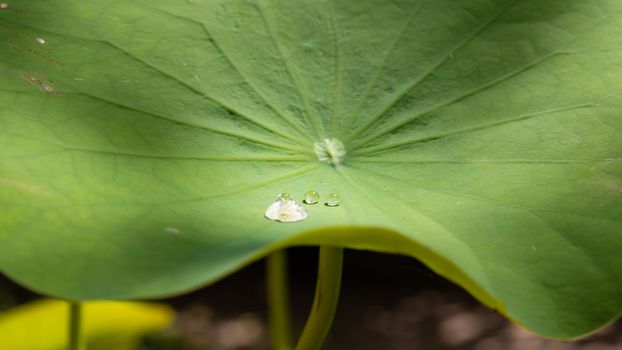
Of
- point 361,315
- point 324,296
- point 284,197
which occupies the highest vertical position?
point 361,315

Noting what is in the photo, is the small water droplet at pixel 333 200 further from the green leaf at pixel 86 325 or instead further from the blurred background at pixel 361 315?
the blurred background at pixel 361 315

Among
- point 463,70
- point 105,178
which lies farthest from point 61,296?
point 463,70

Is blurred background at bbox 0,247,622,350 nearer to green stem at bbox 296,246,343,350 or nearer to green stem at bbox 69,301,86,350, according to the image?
green stem at bbox 69,301,86,350

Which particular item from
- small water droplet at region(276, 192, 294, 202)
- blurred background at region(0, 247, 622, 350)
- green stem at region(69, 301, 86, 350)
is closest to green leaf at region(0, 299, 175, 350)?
green stem at region(69, 301, 86, 350)

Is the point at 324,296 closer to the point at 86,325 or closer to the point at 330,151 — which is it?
the point at 330,151

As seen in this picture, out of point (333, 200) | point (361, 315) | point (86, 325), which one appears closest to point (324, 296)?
point (333, 200)

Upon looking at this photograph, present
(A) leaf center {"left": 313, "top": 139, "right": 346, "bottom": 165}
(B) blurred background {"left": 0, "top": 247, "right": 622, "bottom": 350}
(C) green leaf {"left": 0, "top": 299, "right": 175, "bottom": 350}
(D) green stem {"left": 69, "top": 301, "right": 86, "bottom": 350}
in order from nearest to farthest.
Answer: (A) leaf center {"left": 313, "top": 139, "right": 346, "bottom": 165} → (D) green stem {"left": 69, "top": 301, "right": 86, "bottom": 350} → (C) green leaf {"left": 0, "top": 299, "right": 175, "bottom": 350} → (B) blurred background {"left": 0, "top": 247, "right": 622, "bottom": 350}

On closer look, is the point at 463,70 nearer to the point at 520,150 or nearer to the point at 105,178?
the point at 520,150
